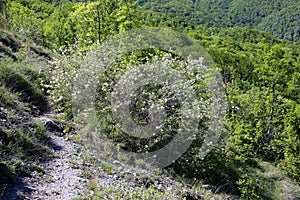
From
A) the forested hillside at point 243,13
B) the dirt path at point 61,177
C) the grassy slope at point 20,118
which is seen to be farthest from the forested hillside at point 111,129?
the forested hillside at point 243,13

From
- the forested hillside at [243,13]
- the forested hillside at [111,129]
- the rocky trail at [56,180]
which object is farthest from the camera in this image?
the forested hillside at [243,13]

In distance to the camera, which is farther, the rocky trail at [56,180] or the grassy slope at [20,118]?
the grassy slope at [20,118]

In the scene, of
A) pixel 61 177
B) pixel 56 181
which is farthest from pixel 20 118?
pixel 56 181

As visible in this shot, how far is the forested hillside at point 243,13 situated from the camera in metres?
134

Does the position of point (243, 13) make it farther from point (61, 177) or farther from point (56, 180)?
point (56, 180)

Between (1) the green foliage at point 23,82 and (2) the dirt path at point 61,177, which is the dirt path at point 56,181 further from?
(1) the green foliage at point 23,82

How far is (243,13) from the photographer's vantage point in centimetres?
16912

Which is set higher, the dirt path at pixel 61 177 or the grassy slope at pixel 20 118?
the grassy slope at pixel 20 118

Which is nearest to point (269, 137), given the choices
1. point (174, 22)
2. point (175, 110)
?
point (175, 110)

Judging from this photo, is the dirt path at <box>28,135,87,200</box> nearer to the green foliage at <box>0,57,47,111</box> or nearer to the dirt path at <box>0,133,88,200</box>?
the dirt path at <box>0,133,88,200</box>

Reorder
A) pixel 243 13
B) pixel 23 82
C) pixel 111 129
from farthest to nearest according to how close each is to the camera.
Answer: pixel 243 13
pixel 23 82
pixel 111 129

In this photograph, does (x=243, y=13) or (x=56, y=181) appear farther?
(x=243, y=13)

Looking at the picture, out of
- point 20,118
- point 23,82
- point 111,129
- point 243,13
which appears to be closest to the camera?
point 20,118

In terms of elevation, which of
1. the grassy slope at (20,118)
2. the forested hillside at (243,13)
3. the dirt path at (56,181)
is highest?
the forested hillside at (243,13)
